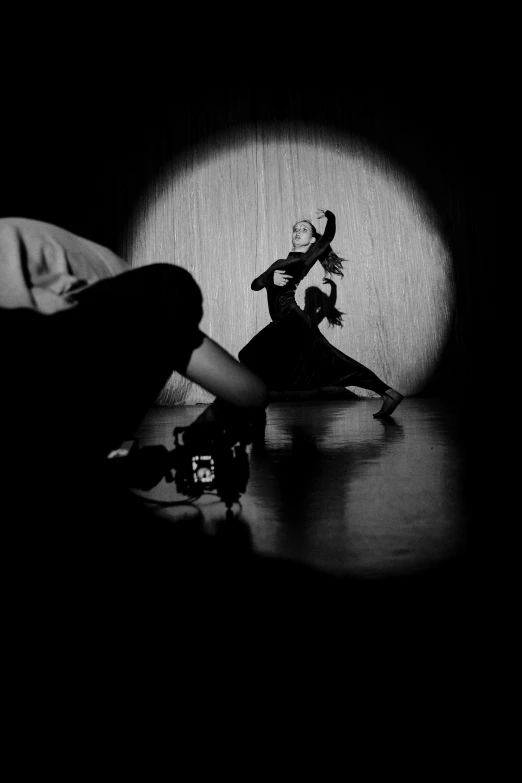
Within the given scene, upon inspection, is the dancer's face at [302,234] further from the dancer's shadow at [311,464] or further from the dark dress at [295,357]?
the dancer's shadow at [311,464]

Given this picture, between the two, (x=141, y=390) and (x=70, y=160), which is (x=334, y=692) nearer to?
(x=141, y=390)

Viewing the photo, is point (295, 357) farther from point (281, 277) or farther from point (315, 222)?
point (315, 222)

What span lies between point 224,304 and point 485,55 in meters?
3.81

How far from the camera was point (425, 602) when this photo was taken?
828 millimetres

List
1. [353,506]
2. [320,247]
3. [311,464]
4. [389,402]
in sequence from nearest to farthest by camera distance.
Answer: [353,506]
[311,464]
[320,247]
[389,402]

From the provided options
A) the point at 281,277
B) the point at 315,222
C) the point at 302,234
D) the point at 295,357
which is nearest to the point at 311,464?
the point at 295,357

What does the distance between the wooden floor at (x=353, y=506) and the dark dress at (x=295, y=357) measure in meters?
1.05

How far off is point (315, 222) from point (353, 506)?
18.0 ft

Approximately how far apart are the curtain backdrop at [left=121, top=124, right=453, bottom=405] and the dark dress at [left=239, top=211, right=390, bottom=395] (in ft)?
8.13

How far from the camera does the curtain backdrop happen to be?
6.29 m

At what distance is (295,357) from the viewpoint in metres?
3.75

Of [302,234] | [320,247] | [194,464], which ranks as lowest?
[194,464]

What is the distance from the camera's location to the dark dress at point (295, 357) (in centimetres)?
371

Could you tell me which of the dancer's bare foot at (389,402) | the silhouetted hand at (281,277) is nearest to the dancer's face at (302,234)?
the silhouetted hand at (281,277)
